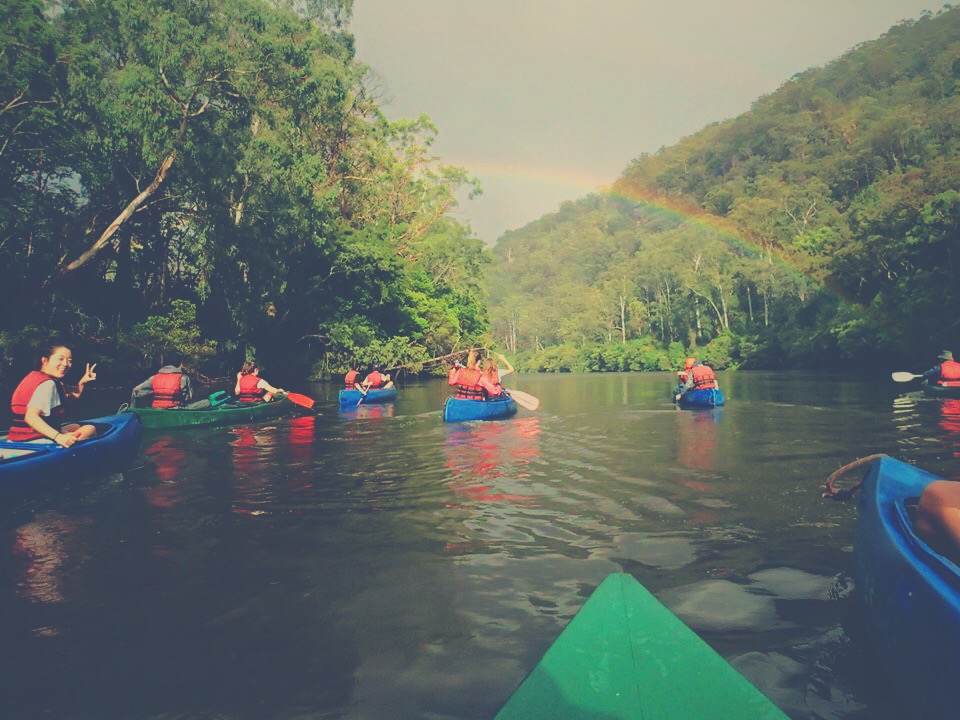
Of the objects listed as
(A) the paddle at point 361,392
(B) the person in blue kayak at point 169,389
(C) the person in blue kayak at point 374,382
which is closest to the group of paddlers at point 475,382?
(B) the person in blue kayak at point 169,389

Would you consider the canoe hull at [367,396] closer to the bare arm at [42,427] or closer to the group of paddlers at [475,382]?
the group of paddlers at [475,382]

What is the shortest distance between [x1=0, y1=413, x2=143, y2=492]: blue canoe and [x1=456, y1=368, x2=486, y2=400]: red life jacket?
22.6 ft

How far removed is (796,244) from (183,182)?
46.9 m

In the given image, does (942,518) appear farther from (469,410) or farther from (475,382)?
(475,382)

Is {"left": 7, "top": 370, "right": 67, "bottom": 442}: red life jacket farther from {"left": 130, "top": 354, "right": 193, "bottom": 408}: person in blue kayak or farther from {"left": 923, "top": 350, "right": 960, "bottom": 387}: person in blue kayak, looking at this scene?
{"left": 923, "top": 350, "right": 960, "bottom": 387}: person in blue kayak

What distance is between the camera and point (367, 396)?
20.4m

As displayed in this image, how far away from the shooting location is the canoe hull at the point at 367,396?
1965 centimetres

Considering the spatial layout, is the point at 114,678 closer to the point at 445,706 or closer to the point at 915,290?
the point at 445,706

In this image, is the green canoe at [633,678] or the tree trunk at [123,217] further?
the tree trunk at [123,217]

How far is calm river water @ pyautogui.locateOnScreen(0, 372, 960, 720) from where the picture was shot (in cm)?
311

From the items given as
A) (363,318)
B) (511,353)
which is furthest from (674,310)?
(363,318)

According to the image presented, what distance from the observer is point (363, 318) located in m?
33.6

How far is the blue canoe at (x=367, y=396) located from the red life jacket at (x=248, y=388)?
3807 mm

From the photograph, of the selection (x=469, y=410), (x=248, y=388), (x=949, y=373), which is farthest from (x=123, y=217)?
(x=949, y=373)
